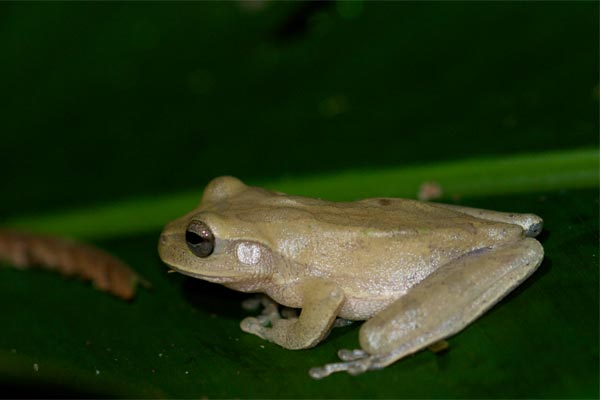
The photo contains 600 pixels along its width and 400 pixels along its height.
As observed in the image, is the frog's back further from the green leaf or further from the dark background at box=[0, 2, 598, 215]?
the dark background at box=[0, 2, 598, 215]

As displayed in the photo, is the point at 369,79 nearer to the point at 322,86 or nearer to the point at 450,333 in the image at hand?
the point at 322,86

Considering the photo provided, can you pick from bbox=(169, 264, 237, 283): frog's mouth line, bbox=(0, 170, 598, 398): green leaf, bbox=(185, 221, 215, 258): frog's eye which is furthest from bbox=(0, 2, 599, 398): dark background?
bbox=(185, 221, 215, 258): frog's eye

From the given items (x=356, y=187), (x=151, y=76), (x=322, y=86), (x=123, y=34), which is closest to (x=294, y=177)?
(x=356, y=187)

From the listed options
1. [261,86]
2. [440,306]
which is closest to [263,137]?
[261,86]

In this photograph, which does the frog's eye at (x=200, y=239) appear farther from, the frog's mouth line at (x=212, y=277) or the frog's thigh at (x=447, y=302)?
the frog's thigh at (x=447, y=302)

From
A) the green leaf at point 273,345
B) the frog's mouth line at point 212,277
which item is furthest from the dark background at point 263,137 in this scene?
the frog's mouth line at point 212,277

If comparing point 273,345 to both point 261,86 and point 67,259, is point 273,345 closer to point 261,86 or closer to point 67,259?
point 67,259
